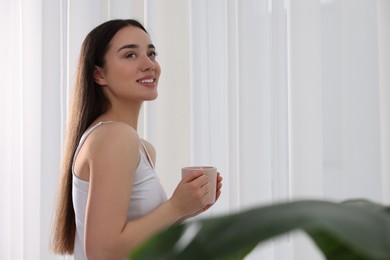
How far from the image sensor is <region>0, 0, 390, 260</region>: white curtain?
163 centimetres

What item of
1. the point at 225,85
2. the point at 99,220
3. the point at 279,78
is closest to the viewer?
the point at 99,220

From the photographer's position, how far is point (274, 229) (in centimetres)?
19

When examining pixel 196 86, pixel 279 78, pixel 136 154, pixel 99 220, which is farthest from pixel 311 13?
pixel 99 220

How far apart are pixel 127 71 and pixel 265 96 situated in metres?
0.52

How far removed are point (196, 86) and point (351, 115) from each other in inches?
22.0

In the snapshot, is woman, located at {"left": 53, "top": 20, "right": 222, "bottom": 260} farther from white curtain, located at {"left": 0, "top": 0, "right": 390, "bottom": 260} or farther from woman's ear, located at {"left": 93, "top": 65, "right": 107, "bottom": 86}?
white curtain, located at {"left": 0, "top": 0, "right": 390, "bottom": 260}

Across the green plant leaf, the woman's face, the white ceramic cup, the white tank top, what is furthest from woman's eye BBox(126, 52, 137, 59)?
the green plant leaf

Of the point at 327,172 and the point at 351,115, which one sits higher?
the point at 351,115

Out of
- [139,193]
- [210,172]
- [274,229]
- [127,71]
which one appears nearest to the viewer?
[274,229]

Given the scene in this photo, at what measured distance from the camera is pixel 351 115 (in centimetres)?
164

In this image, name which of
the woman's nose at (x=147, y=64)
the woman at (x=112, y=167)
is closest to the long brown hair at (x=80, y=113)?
the woman at (x=112, y=167)

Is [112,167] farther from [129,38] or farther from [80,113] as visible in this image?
[129,38]

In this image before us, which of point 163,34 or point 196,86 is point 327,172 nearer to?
point 196,86

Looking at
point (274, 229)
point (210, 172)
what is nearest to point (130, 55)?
point (210, 172)
